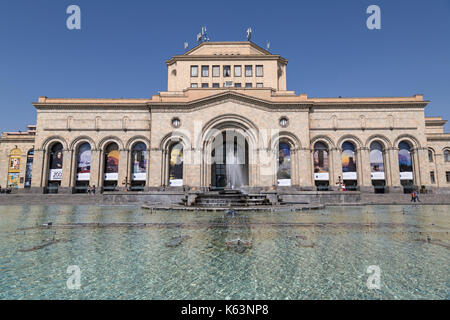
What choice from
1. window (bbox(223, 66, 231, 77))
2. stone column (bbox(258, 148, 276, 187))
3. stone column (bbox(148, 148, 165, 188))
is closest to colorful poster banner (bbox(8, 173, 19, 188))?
stone column (bbox(148, 148, 165, 188))

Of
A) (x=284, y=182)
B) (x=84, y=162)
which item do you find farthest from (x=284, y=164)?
(x=84, y=162)

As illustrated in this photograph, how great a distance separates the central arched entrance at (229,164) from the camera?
32781 millimetres

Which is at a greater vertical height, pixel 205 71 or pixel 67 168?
pixel 205 71

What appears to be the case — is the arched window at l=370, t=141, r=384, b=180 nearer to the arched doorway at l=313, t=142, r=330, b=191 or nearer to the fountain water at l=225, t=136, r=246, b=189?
the arched doorway at l=313, t=142, r=330, b=191

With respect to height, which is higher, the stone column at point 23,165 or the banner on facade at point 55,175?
the stone column at point 23,165

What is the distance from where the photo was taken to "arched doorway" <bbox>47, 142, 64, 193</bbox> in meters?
30.7

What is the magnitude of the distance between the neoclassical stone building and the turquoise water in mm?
21731

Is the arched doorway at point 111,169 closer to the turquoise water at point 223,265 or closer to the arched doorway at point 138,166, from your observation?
the arched doorway at point 138,166

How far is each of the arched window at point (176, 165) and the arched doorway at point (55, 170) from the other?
14.5 meters

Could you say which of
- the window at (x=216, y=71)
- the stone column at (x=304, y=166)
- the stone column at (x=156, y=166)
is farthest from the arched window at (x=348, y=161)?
the stone column at (x=156, y=166)

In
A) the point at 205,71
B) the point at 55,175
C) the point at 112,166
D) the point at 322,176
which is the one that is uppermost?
the point at 205,71

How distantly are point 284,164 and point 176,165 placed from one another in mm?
13596

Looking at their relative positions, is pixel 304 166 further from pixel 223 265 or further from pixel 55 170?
pixel 55 170

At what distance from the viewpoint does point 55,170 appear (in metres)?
30.9
